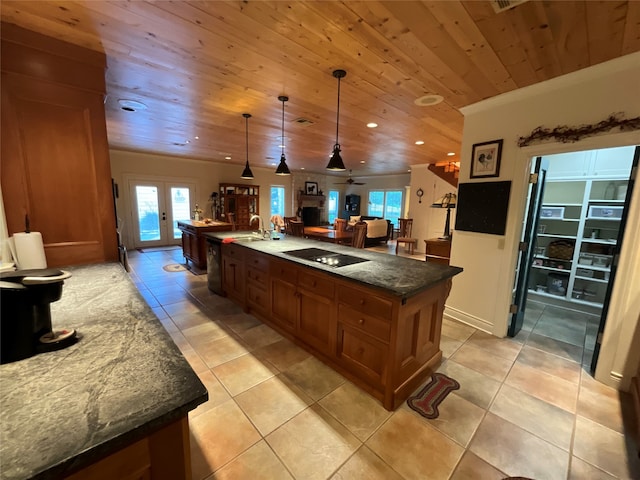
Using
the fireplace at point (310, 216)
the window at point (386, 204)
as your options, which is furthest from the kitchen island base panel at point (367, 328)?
the window at point (386, 204)

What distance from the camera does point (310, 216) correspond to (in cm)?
1115

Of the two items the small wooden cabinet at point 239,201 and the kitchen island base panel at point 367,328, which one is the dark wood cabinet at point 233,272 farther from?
the small wooden cabinet at point 239,201

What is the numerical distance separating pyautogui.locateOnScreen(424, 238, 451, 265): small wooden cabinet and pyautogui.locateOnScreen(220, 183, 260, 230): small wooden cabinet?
601cm

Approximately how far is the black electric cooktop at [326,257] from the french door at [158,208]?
6.21 metres

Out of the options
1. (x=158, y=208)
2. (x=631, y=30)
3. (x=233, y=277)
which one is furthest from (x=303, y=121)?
(x=158, y=208)

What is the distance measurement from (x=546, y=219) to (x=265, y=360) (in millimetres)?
4517

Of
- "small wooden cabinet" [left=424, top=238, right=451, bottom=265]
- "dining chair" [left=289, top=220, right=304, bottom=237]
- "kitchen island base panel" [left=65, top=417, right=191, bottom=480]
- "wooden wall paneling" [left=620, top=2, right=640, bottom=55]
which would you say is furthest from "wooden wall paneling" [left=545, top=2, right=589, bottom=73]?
"dining chair" [left=289, top=220, right=304, bottom=237]

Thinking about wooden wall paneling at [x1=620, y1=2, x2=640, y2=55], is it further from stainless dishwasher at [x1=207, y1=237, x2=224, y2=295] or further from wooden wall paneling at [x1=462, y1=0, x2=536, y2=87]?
stainless dishwasher at [x1=207, y1=237, x2=224, y2=295]

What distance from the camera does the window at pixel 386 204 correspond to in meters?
11.0

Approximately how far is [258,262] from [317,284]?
3.33 ft

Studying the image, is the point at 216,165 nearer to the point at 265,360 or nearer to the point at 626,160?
the point at 265,360

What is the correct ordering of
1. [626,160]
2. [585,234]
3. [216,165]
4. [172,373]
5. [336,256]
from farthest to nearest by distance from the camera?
[216,165], [585,234], [626,160], [336,256], [172,373]

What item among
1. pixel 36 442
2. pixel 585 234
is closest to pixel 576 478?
pixel 36 442

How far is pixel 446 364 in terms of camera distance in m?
2.46
